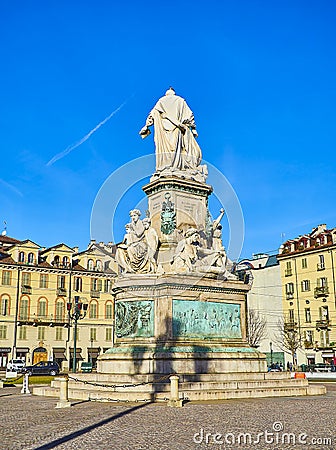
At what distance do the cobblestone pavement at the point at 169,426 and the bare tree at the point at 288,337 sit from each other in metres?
48.9

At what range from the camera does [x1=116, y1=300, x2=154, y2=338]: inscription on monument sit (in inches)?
830

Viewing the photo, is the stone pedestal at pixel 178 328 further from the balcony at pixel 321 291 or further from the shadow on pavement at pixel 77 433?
the balcony at pixel 321 291

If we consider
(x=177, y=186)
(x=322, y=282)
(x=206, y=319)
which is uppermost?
(x=322, y=282)

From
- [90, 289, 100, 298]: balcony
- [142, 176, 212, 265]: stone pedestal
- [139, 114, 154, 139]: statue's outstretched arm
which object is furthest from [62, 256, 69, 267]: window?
[142, 176, 212, 265]: stone pedestal

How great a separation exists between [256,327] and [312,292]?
26.3 feet

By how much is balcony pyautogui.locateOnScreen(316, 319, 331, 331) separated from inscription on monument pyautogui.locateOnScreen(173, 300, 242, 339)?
46.2m

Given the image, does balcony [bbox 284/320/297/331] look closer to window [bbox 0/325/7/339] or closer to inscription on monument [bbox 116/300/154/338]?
window [bbox 0/325/7/339]

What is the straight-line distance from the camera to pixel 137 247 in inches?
909

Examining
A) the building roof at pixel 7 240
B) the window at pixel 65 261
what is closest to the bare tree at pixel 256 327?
the window at pixel 65 261

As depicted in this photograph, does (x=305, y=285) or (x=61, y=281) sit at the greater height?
(x=61, y=281)

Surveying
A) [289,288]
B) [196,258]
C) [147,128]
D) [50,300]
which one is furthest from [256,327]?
[196,258]

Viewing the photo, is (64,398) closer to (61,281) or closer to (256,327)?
(256,327)

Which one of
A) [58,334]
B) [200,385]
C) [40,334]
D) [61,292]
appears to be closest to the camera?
[200,385]

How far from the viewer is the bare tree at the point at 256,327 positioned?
67.1 metres
